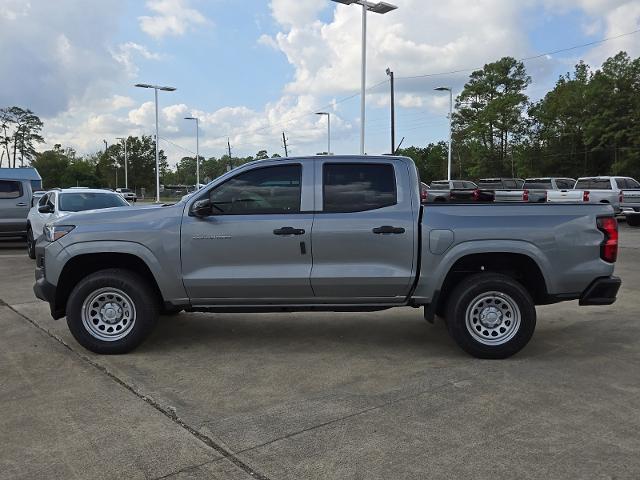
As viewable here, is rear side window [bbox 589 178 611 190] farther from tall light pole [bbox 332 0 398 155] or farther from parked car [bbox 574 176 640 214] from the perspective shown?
tall light pole [bbox 332 0 398 155]

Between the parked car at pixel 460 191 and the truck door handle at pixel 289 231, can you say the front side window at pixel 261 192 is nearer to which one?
the truck door handle at pixel 289 231

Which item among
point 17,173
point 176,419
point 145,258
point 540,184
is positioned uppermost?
point 540,184

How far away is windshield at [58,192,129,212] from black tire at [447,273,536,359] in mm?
8253

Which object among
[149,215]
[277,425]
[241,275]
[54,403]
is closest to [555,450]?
[277,425]

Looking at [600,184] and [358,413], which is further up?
[600,184]

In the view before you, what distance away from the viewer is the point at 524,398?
423cm

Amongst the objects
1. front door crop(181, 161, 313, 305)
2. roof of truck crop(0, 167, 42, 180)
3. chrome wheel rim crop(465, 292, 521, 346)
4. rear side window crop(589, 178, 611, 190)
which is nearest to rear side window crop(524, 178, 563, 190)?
rear side window crop(589, 178, 611, 190)

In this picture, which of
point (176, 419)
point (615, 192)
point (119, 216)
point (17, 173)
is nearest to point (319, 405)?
point (176, 419)

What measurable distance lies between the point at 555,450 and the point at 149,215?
388cm

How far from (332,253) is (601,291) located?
8.06 feet

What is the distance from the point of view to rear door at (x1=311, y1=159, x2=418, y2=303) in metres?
5.13

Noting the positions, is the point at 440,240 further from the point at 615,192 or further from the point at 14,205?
the point at 615,192

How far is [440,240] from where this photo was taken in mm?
5098

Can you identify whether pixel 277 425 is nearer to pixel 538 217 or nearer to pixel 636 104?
pixel 538 217
